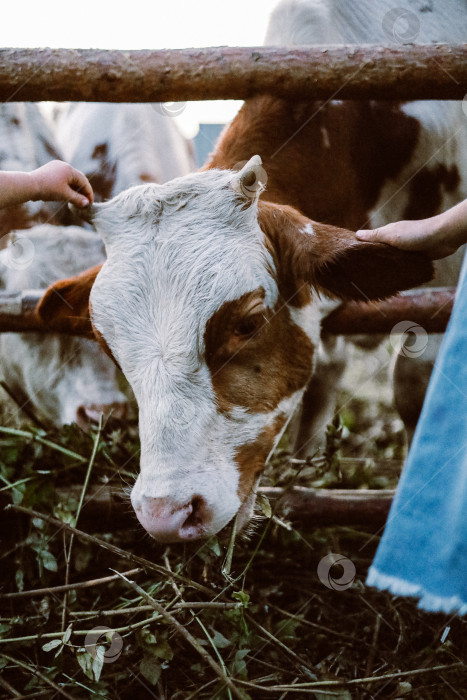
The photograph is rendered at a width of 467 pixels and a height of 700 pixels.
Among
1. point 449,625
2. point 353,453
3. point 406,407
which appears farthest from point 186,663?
point 353,453

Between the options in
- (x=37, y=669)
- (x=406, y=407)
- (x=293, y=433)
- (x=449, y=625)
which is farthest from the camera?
(x=293, y=433)

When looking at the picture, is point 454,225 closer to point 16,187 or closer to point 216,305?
point 216,305

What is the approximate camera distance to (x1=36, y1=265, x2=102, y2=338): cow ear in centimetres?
150

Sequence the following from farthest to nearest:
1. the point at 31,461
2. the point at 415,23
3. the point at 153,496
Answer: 1. the point at 415,23
2. the point at 31,461
3. the point at 153,496

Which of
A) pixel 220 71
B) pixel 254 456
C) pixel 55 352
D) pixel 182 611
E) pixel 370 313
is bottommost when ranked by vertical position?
pixel 55 352

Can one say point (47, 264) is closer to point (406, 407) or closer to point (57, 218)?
point (57, 218)

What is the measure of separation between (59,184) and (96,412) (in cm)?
66

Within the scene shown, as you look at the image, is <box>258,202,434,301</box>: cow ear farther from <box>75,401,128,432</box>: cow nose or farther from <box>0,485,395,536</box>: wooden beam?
<box>75,401,128,432</box>: cow nose

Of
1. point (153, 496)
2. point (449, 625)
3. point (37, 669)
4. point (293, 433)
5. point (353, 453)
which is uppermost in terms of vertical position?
point (153, 496)

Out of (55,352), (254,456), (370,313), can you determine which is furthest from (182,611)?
(55,352)

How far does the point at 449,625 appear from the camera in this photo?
4.46ft

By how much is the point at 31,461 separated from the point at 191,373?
59cm

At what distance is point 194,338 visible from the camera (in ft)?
3.87

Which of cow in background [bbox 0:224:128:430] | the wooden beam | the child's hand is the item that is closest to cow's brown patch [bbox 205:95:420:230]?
the child's hand
